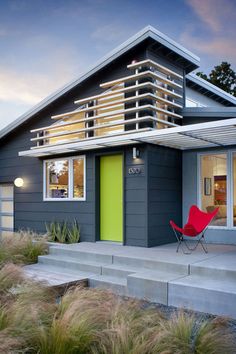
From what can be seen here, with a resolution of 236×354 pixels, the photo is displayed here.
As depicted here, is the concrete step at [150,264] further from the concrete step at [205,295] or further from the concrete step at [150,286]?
the concrete step at [205,295]

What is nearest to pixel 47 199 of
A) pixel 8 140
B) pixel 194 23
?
Answer: pixel 8 140

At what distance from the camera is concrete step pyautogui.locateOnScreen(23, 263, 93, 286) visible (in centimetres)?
602

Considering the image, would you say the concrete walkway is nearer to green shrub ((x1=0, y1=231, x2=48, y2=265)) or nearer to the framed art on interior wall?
green shrub ((x1=0, y1=231, x2=48, y2=265))

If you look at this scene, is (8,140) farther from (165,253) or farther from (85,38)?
(165,253)

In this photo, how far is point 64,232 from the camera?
366 inches

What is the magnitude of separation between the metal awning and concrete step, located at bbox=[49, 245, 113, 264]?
233cm

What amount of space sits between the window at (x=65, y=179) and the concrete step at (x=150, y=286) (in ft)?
13.0

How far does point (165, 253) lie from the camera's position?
22.8 ft

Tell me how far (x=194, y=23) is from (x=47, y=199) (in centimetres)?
656

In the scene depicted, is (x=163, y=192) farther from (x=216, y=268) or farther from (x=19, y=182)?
(x=19, y=182)

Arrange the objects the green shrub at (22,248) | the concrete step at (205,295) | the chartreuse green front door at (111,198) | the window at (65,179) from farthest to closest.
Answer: the window at (65,179)
the chartreuse green front door at (111,198)
the green shrub at (22,248)
the concrete step at (205,295)

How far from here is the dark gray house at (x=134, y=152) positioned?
26.1 feet

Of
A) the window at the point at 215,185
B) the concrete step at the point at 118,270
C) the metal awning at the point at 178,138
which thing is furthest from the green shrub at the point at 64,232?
the window at the point at 215,185

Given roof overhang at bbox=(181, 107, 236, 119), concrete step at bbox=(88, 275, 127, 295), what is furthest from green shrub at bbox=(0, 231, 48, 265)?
roof overhang at bbox=(181, 107, 236, 119)
